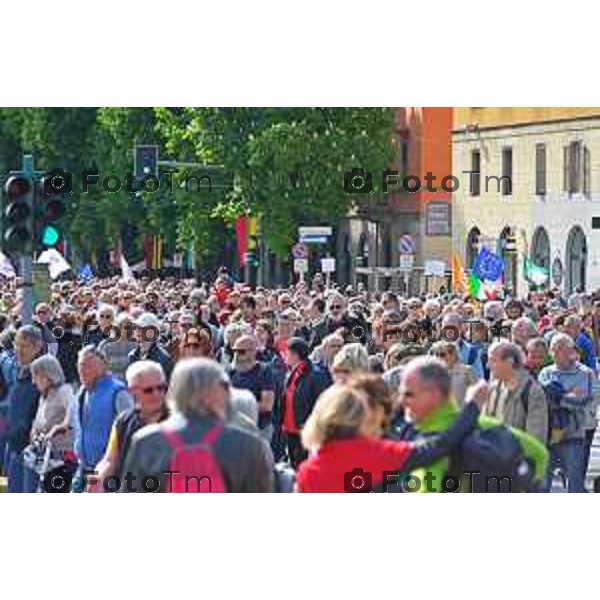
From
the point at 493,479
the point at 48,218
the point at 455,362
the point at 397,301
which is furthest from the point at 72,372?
the point at 493,479

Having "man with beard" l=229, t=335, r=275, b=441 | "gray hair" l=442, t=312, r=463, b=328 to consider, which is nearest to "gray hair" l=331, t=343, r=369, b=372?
"man with beard" l=229, t=335, r=275, b=441

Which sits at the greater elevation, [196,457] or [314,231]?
[314,231]

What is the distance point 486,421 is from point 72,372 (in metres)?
14.5

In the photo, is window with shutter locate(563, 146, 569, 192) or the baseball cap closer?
the baseball cap

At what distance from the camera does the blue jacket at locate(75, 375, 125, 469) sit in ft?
54.4

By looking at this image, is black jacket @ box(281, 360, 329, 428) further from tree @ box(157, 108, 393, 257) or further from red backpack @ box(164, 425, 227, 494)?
tree @ box(157, 108, 393, 257)

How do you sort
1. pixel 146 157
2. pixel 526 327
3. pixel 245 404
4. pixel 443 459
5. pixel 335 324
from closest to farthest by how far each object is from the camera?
pixel 443 459, pixel 245 404, pixel 526 327, pixel 335 324, pixel 146 157

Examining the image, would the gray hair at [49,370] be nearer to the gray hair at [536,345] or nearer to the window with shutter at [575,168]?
the gray hair at [536,345]

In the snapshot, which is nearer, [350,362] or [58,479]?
[350,362]

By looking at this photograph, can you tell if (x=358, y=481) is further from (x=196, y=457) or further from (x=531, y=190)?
(x=531, y=190)

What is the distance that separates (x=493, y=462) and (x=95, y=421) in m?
5.41

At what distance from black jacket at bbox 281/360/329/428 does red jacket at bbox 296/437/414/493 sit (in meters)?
7.98

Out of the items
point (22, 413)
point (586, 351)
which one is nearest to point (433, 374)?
point (22, 413)

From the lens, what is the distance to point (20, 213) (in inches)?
934
